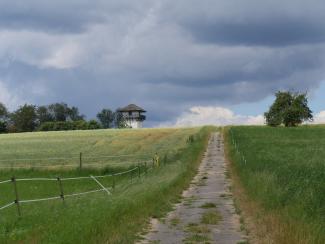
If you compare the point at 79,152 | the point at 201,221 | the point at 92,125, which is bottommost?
the point at 201,221

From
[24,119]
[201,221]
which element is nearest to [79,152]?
[201,221]

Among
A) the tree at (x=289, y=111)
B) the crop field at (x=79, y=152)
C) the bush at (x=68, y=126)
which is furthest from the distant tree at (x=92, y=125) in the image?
the crop field at (x=79, y=152)

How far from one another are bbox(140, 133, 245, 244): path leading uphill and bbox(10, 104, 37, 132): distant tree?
171 m

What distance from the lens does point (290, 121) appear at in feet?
417

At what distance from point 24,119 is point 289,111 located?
9657 centimetres

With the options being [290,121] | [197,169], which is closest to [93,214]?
[197,169]

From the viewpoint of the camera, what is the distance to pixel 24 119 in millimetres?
191625

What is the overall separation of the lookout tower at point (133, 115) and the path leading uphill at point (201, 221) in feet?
446

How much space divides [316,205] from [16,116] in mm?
185828

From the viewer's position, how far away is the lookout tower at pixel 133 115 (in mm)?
161250

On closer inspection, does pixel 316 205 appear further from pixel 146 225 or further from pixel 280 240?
pixel 146 225

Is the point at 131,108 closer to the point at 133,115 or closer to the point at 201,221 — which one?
the point at 133,115

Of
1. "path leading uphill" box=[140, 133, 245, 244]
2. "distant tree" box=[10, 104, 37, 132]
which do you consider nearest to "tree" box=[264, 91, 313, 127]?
"distant tree" box=[10, 104, 37, 132]

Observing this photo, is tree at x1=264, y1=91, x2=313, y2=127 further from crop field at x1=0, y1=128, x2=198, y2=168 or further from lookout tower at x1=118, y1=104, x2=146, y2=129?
crop field at x1=0, y1=128, x2=198, y2=168
